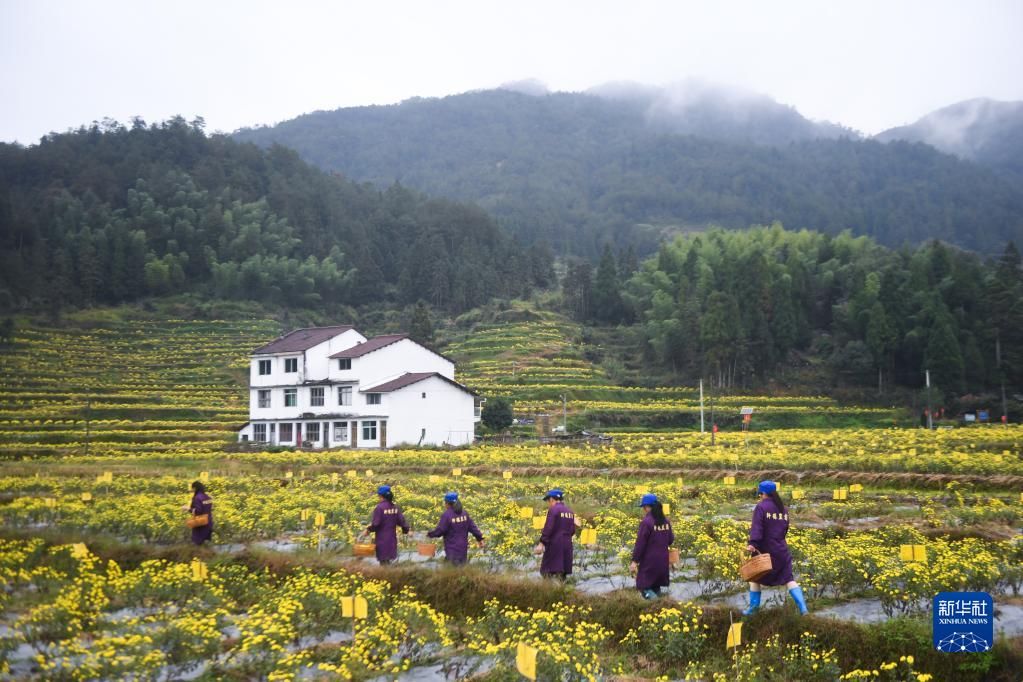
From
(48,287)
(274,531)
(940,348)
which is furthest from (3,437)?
(940,348)

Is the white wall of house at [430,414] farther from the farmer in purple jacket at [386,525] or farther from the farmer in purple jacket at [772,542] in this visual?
the farmer in purple jacket at [772,542]

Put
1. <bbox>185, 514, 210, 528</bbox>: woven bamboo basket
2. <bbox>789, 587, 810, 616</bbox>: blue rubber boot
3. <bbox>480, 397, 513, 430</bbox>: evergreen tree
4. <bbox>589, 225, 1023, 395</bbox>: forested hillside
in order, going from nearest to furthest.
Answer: <bbox>789, 587, 810, 616</bbox>: blue rubber boot
<bbox>185, 514, 210, 528</bbox>: woven bamboo basket
<bbox>480, 397, 513, 430</bbox>: evergreen tree
<bbox>589, 225, 1023, 395</bbox>: forested hillside

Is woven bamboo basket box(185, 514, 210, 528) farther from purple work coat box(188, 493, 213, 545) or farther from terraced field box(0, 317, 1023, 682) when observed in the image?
terraced field box(0, 317, 1023, 682)

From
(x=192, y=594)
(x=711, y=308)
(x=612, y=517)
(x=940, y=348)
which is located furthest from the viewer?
(x=711, y=308)

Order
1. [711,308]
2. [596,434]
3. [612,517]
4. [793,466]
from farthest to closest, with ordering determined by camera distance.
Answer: [711,308] < [596,434] < [793,466] < [612,517]

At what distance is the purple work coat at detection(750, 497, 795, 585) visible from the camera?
32.3 ft

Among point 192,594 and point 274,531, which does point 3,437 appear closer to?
point 274,531

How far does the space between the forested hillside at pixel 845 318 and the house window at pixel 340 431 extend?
90.2 ft

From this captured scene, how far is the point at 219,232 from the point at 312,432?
59491 mm

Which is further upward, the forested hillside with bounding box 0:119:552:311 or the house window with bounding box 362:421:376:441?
the forested hillside with bounding box 0:119:552:311

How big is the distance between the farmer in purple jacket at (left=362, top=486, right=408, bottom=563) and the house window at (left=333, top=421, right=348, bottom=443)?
106 ft

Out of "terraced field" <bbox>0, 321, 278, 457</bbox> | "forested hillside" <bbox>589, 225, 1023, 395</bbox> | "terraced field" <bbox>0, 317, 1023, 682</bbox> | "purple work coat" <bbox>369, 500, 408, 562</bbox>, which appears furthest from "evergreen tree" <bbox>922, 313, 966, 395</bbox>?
"purple work coat" <bbox>369, 500, 408, 562</bbox>

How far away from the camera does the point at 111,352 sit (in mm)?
63531

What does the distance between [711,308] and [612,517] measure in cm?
4962
